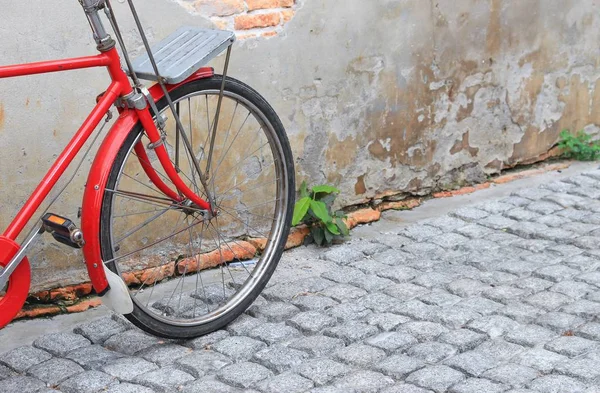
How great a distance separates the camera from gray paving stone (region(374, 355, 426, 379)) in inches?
139

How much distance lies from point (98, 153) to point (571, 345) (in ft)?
6.51

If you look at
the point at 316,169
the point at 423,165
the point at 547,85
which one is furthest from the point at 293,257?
the point at 547,85

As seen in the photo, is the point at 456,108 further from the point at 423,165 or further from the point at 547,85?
the point at 547,85

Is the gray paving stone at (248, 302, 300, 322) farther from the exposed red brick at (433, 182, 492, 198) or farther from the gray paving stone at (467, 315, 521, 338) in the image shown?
the exposed red brick at (433, 182, 492, 198)

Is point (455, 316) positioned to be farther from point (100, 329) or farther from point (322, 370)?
point (100, 329)

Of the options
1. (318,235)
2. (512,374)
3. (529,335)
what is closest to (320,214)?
(318,235)

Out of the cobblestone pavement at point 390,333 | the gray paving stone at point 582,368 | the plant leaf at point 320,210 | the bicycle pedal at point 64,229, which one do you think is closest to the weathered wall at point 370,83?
the plant leaf at point 320,210

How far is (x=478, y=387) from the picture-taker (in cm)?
339

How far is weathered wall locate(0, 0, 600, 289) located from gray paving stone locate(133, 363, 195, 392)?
0.91 m

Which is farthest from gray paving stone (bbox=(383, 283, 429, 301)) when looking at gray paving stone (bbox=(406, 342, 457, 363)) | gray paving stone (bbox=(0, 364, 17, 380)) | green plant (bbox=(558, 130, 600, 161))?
green plant (bbox=(558, 130, 600, 161))

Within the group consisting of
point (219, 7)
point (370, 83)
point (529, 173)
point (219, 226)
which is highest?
point (219, 7)

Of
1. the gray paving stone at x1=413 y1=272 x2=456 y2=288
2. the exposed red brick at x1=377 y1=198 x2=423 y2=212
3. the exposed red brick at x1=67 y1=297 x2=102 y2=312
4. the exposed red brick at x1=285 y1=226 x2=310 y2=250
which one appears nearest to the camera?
the exposed red brick at x1=67 y1=297 x2=102 y2=312

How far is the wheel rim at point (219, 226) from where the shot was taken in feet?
13.6

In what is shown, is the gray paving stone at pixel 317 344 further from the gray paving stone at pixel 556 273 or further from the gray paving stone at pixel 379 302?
the gray paving stone at pixel 556 273
